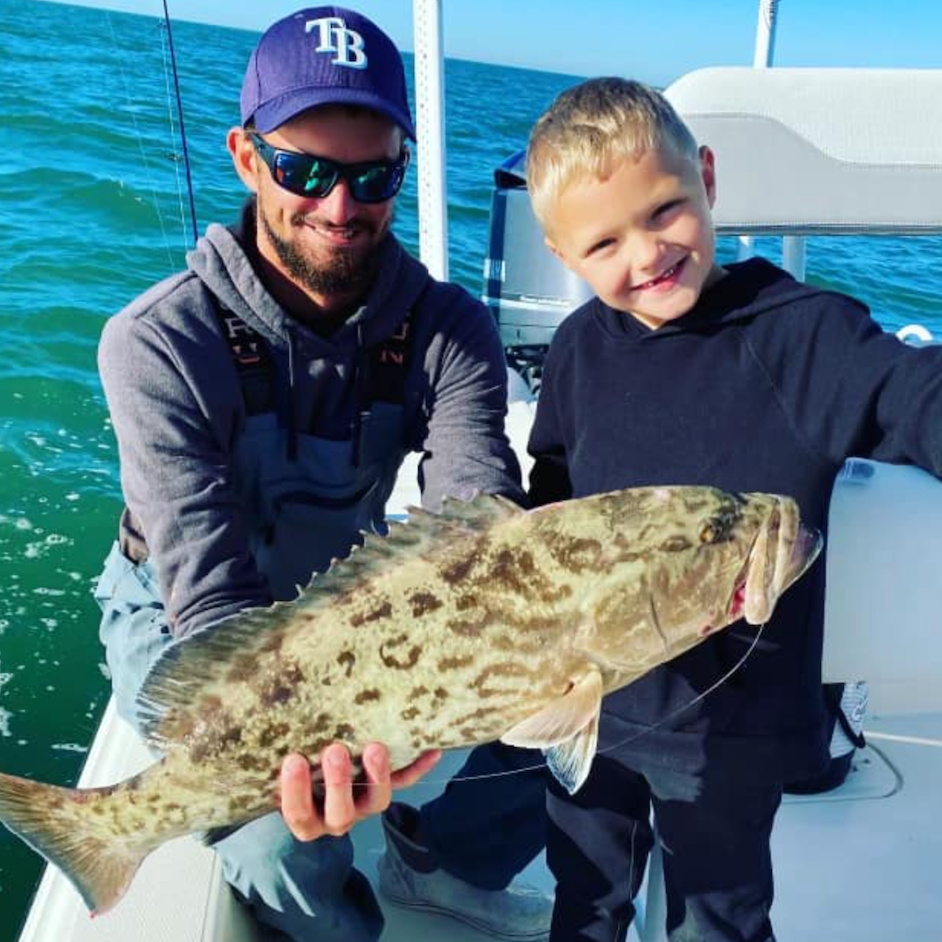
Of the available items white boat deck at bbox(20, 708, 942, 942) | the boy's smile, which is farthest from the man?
the boy's smile

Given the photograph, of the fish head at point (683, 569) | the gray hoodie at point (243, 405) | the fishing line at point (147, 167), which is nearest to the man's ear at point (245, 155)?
the gray hoodie at point (243, 405)

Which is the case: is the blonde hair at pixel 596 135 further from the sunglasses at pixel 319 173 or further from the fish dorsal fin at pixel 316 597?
the fish dorsal fin at pixel 316 597

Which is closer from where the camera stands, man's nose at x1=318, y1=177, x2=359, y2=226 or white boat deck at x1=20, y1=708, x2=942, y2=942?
white boat deck at x1=20, y1=708, x2=942, y2=942

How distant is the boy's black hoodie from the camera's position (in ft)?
7.60

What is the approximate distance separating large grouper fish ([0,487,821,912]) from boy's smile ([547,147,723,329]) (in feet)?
1.76

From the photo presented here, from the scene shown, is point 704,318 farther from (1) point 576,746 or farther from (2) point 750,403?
(1) point 576,746

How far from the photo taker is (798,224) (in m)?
4.10

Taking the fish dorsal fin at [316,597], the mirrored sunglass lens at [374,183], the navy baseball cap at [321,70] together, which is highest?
the navy baseball cap at [321,70]

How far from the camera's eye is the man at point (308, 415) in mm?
2832

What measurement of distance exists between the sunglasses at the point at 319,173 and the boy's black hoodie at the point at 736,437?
81 cm

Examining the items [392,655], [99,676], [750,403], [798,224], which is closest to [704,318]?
[750,403]

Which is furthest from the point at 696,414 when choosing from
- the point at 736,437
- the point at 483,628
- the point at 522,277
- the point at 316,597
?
the point at 522,277

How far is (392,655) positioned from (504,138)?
107 feet

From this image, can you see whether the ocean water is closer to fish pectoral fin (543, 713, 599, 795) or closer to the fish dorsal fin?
the fish dorsal fin
